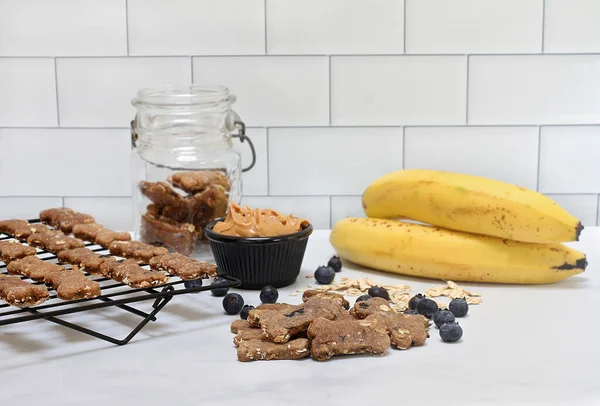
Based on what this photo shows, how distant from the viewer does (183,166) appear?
1.57 metres

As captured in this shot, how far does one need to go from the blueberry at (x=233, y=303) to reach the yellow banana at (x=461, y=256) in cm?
34

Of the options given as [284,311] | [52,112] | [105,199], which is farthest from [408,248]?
[52,112]

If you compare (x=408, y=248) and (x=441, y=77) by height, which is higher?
(x=441, y=77)

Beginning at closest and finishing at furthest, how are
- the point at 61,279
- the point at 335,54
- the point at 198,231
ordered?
the point at 61,279
the point at 198,231
the point at 335,54

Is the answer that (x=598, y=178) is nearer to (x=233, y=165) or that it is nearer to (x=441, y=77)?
(x=441, y=77)

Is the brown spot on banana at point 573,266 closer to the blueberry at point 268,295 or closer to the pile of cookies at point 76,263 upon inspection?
the blueberry at point 268,295

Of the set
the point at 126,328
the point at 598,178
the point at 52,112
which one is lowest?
the point at 126,328

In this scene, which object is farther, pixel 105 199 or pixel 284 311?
pixel 105 199

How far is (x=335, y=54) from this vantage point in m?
1.81

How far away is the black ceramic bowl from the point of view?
1357 mm

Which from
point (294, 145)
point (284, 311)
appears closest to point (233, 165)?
point (294, 145)

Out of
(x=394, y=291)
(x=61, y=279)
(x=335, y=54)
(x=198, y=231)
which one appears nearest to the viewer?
(x=61, y=279)

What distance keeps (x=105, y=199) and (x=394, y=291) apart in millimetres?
832

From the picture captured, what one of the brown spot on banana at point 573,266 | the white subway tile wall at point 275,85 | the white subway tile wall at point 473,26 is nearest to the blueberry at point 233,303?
the brown spot on banana at point 573,266
